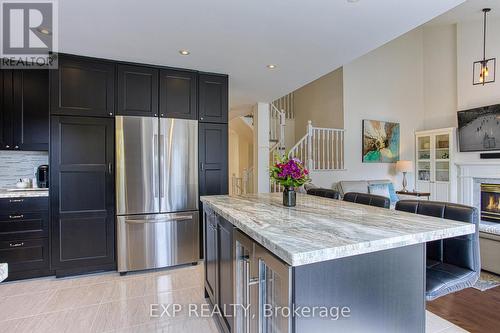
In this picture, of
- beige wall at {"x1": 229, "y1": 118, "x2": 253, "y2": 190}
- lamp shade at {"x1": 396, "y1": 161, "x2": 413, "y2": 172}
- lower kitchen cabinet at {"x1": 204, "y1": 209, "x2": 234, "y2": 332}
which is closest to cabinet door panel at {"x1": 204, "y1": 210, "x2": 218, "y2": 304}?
lower kitchen cabinet at {"x1": 204, "y1": 209, "x2": 234, "y2": 332}

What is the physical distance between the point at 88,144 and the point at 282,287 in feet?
9.43

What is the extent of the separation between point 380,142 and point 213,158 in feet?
15.3

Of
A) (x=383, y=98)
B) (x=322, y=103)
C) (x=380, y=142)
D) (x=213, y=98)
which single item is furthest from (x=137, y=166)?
(x=383, y=98)

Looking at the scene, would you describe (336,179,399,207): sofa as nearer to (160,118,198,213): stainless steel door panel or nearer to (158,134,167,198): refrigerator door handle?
(160,118,198,213): stainless steel door panel

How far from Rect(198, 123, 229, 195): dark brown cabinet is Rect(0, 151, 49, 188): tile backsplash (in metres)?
2.10

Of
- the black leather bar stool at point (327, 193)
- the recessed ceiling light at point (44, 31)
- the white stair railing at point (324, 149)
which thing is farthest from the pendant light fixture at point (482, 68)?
the recessed ceiling light at point (44, 31)

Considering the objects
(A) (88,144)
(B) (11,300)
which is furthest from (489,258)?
(B) (11,300)

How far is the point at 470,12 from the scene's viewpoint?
203 inches

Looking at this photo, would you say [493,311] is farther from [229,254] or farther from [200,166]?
[200,166]

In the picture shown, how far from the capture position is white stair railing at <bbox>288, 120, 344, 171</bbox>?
5879mm

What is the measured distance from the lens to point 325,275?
3.58 ft

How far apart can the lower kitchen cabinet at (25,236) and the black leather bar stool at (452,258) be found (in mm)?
3594

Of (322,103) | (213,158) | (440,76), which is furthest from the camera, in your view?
(322,103)

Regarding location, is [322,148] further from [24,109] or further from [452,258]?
[24,109]
